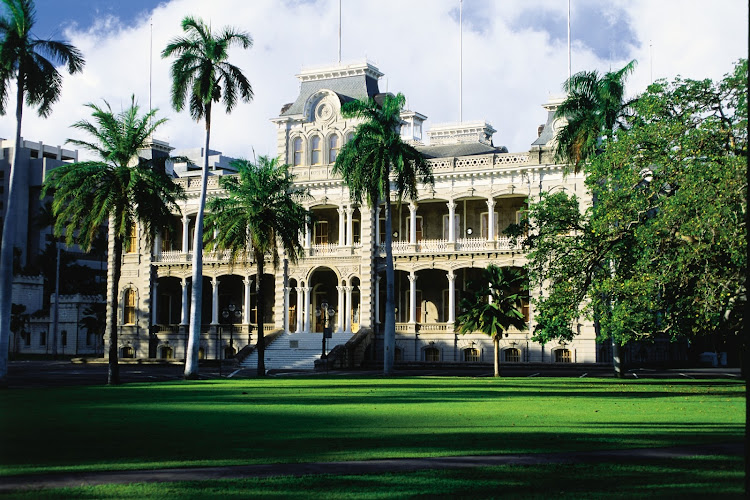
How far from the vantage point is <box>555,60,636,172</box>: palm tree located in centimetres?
4034

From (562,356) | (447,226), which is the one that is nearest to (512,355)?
(562,356)

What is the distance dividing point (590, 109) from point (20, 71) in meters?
23.3

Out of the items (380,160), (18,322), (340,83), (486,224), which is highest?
(340,83)

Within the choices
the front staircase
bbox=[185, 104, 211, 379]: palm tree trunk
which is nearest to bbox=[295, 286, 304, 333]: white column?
the front staircase

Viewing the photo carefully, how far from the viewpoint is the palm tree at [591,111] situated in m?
40.3

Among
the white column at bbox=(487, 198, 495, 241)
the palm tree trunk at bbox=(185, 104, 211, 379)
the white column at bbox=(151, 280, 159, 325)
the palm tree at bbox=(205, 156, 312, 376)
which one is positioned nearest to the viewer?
the palm tree trunk at bbox=(185, 104, 211, 379)

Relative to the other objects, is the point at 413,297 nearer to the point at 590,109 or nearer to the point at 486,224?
the point at 486,224

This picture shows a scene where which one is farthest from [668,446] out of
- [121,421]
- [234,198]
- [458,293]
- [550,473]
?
[458,293]

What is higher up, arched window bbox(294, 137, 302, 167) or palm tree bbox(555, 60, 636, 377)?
arched window bbox(294, 137, 302, 167)

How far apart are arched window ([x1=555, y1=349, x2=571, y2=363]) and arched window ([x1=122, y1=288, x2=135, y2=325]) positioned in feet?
102

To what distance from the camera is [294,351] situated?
190 ft

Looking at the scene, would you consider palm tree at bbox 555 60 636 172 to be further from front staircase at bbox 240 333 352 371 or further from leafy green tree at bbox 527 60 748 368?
front staircase at bbox 240 333 352 371

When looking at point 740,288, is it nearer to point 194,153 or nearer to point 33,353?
point 33,353

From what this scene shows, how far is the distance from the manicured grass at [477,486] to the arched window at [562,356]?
43.2 m
